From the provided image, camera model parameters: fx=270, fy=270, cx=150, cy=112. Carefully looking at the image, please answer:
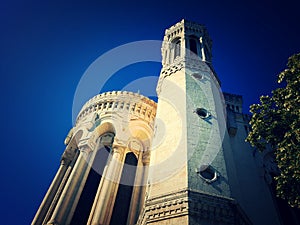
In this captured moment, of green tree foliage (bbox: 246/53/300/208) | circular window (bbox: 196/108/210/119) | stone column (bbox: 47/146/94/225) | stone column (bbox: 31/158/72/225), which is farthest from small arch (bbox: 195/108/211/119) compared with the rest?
stone column (bbox: 31/158/72/225)

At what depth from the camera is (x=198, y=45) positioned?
755 inches

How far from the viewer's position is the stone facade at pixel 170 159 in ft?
31.2

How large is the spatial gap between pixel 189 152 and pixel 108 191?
21.3ft

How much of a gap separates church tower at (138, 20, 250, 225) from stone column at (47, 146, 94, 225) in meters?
6.10

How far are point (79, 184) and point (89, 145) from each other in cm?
279

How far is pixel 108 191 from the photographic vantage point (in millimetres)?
15102

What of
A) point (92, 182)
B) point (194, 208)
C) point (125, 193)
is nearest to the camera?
point (194, 208)

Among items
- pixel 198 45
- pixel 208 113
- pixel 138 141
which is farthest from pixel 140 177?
pixel 198 45

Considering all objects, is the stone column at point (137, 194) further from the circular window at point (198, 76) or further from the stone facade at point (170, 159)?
the circular window at point (198, 76)

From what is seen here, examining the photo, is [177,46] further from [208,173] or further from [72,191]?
[72,191]

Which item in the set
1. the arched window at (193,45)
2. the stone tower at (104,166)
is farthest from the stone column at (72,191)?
the arched window at (193,45)

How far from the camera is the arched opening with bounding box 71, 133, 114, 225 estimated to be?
1505 centimetres

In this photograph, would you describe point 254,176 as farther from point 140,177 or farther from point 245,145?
point 140,177

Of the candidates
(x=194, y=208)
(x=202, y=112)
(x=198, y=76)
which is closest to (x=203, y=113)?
(x=202, y=112)
